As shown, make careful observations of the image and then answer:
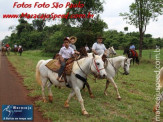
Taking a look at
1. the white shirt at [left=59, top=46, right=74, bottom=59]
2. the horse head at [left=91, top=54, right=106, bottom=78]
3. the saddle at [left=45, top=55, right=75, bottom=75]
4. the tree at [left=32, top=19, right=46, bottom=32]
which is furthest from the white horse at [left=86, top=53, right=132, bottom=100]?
the tree at [left=32, top=19, right=46, bottom=32]

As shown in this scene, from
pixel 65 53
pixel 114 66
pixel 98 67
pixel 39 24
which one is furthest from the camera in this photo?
pixel 39 24

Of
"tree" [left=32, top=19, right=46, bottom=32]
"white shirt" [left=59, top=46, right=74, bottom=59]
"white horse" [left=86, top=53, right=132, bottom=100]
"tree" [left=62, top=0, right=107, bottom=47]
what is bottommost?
"white horse" [left=86, top=53, right=132, bottom=100]

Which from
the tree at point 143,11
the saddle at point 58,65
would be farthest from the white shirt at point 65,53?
the tree at point 143,11

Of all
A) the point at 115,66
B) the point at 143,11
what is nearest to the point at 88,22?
the point at 143,11

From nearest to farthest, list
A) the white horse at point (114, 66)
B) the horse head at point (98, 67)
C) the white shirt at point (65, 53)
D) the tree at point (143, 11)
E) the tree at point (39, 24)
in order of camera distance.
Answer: the horse head at point (98, 67) < the white shirt at point (65, 53) < the white horse at point (114, 66) < the tree at point (143, 11) < the tree at point (39, 24)

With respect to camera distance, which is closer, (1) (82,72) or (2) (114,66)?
(1) (82,72)

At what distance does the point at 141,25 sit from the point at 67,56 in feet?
65.5

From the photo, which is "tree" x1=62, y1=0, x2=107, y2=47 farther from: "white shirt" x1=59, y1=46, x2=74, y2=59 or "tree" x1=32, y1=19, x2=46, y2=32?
"tree" x1=32, y1=19, x2=46, y2=32

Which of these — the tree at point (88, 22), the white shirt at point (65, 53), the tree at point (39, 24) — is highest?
the tree at point (39, 24)

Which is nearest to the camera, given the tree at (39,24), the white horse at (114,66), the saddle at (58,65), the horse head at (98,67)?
the horse head at (98,67)

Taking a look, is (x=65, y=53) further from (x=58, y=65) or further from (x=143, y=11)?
(x=143, y=11)

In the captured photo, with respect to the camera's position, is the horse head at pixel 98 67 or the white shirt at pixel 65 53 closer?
the horse head at pixel 98 67

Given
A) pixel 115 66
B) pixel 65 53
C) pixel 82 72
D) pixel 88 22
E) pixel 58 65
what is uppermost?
pixel 88 22

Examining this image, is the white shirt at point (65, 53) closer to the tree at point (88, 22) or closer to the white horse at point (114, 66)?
the white horse at point (114, 66)
